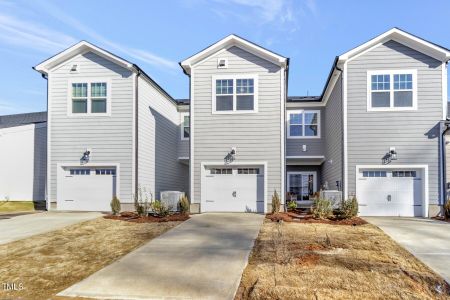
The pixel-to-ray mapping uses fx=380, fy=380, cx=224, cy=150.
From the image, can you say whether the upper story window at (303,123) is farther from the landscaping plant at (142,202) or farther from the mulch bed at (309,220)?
Answer: the landscaping plant at (142,202)

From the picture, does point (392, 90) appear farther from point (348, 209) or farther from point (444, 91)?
point (348, 209)

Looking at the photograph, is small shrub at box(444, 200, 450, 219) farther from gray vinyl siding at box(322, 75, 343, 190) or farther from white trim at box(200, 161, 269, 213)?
white trim at box(200, 161, 269, 213)

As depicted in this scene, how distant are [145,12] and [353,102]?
8.17 m

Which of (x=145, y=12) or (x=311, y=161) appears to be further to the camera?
(x=311, y=161)

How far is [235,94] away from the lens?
15.1 metres

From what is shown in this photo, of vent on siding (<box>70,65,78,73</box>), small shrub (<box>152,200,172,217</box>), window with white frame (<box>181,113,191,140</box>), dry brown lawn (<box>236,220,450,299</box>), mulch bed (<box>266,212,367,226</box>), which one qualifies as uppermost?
vent on siding (<box>70,65,78,73</box>)

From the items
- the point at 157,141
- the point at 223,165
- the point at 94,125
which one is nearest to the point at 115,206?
the point at 94,125

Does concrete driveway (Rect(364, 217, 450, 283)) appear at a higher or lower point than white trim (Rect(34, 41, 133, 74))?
lower

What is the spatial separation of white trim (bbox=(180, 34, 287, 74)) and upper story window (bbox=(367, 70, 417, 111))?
3.49 metres

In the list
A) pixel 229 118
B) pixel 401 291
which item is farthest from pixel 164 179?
pixel 401 291

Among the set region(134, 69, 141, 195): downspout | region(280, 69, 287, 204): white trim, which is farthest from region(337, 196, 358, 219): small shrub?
region(134, 69, 141, 195): downspout

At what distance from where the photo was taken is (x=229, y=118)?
49.3ft

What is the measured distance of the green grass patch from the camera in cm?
1654

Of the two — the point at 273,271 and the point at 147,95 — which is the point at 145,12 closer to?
the point at 147,95
